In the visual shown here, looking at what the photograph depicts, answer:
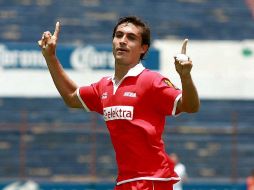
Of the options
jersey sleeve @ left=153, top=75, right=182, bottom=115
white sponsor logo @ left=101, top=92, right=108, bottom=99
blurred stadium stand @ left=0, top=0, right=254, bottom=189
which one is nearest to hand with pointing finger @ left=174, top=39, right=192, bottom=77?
jersey sleeve @ left=153, top=75, right=182, bottom=115

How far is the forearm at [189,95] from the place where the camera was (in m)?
5.25

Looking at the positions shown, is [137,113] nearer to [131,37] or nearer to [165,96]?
[165,96]

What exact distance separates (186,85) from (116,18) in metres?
13.6

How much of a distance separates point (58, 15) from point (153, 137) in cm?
1321

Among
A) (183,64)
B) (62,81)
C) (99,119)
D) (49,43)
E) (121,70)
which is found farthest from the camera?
(99,119)

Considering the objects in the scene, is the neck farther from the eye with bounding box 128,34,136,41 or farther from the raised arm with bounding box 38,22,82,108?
the raised arm with bounding box 38,22,82,108

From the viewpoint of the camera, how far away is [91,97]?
6.03 metres

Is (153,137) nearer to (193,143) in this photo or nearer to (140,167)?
(140,167)

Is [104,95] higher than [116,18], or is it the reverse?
[116,18]

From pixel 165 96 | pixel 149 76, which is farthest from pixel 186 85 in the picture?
pixel 149 76

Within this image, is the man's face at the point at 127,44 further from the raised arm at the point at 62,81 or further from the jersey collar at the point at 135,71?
the raised arm at the point at 62,81

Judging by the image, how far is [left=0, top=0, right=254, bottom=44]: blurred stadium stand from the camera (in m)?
18.4

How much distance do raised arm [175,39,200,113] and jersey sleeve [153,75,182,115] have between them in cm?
5

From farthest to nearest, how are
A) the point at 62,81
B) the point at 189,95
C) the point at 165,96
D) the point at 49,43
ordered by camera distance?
the point at 62,81 → the point at 49,43 → the point at 165,96 → the point at 189,95
